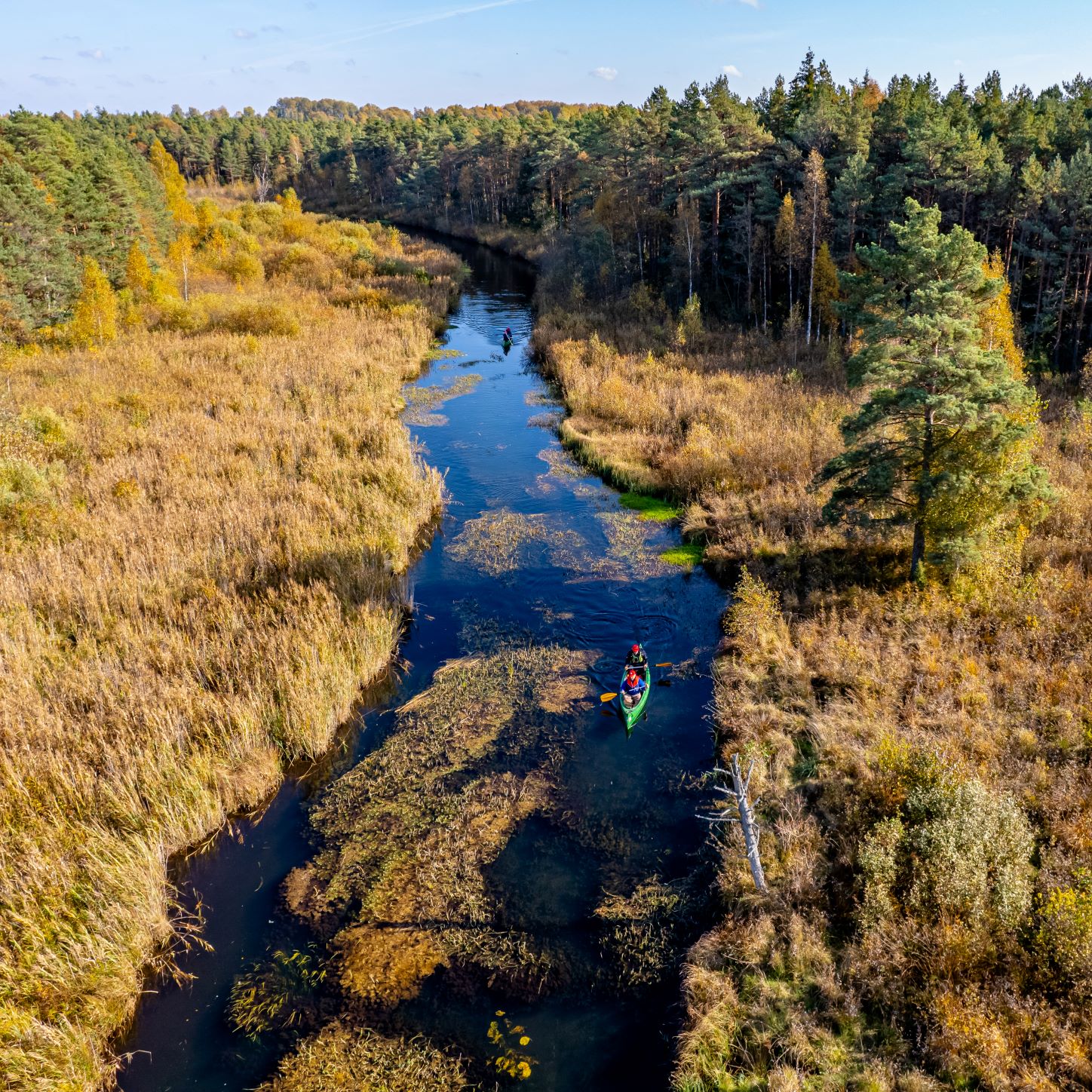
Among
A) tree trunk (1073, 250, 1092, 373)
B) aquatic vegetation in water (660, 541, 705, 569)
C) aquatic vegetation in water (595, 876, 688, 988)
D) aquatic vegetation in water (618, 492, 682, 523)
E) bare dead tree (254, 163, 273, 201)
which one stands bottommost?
aquatic vegetation in water (595, 876, 688, 988)

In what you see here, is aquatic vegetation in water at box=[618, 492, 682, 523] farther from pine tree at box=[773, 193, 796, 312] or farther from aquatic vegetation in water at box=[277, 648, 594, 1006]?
pine tree at box=[773, 193, 796, 312]

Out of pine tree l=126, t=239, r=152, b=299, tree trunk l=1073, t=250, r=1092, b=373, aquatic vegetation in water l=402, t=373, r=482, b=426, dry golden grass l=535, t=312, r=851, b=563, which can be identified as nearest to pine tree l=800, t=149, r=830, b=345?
dry golden grass l=535, t=312, r=851, b=563

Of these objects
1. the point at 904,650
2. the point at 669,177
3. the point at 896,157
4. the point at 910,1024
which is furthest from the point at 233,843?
the point at 896,157

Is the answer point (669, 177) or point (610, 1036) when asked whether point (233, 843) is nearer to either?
Answer: point (610, 1036)

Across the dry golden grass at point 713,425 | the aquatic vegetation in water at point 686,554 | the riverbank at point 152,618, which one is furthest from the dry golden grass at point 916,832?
the riverbank at point 152,618

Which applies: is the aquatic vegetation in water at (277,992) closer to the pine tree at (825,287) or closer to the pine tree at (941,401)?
the pine tree at (941,401)

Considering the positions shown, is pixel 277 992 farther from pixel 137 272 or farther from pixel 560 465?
pixel 137 272

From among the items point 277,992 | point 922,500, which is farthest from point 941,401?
point 277,992
